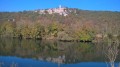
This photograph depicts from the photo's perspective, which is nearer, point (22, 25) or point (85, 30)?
Answer: point (85, 30)

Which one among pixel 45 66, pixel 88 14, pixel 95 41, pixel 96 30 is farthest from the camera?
pixel 88 14

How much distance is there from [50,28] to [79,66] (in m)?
43.3

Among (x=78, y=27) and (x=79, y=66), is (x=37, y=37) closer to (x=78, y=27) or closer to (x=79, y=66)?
(x=78, y=27)

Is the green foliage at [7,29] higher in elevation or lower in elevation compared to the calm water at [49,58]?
higher

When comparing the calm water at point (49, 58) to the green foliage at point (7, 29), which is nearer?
the calm water at point (49, 58)

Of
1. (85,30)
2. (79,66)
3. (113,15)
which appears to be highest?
(113,15)

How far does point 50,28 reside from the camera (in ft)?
224

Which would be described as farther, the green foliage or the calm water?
the green foliage

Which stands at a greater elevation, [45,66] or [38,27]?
[38,27]

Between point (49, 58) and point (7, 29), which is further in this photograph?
point (7, 29)

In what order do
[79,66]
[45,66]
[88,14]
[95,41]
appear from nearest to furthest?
[45,66] < [79,66] < [95,41] < [88,14]

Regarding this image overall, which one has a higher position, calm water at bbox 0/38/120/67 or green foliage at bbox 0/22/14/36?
green foliage at bbox 0/22/14/36

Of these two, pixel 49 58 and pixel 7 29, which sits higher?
pixel 7 29

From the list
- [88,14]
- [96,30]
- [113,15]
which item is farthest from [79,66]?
[88,14]
